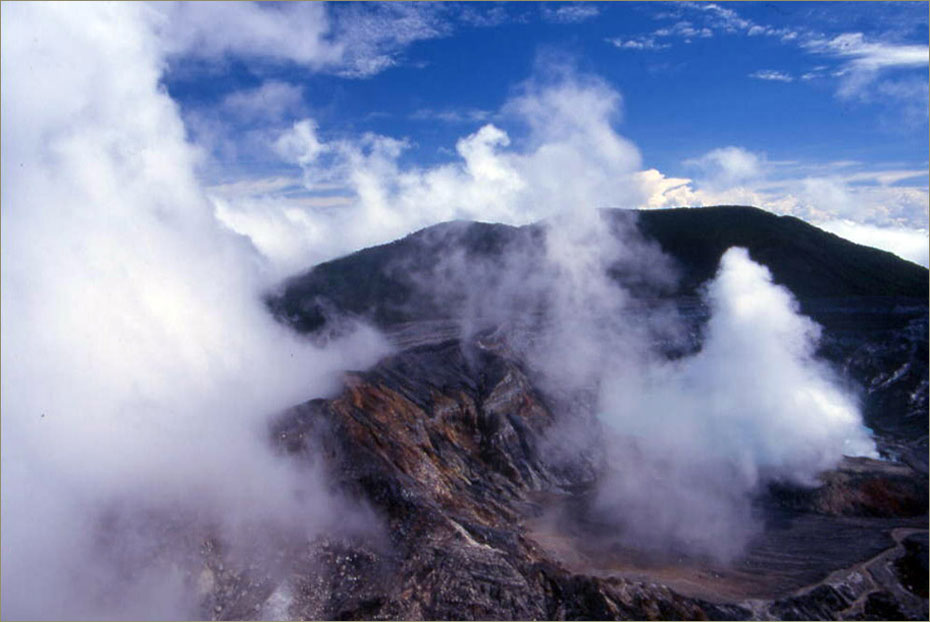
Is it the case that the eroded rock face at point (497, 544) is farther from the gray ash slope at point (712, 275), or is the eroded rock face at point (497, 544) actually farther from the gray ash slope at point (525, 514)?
the gray ash slope at point (712, 275)

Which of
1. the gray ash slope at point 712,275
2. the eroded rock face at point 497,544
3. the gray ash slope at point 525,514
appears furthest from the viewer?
the gray ash slope at point 712,275

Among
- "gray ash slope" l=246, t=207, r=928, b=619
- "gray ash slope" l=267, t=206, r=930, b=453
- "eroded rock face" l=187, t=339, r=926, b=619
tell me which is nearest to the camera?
"eroded rock face" l=187, t=339, r=926, b=619

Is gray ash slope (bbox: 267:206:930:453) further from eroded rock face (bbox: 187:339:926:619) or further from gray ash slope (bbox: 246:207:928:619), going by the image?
eroded rock face (bbox: 187:339:926:619)

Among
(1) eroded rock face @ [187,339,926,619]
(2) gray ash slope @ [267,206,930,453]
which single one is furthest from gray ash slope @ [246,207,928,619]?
(2) gray ash slope @ [267,206,930,453]

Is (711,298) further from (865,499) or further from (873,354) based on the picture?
(865,499)

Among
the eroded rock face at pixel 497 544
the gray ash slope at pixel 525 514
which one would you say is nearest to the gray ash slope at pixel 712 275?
the gray ash slope at pixel 525 514

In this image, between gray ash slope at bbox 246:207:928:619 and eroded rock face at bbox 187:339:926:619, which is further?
gray ash slope at bbox 246:207:928:619

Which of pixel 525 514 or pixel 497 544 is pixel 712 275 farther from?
pixel 497 544

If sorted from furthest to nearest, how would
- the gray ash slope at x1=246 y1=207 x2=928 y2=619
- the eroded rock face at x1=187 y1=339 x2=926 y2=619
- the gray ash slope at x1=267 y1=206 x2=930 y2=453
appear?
the gray ash slope at x1=267 y1=206 x2=930 y2=453, the gray ash slope at x1=246 y1=207 x2=928 y2=619, the eroded rock face at x1=187 y1=339 x2=926 y2=619

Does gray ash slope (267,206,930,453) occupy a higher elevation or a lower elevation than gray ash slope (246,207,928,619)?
higher
